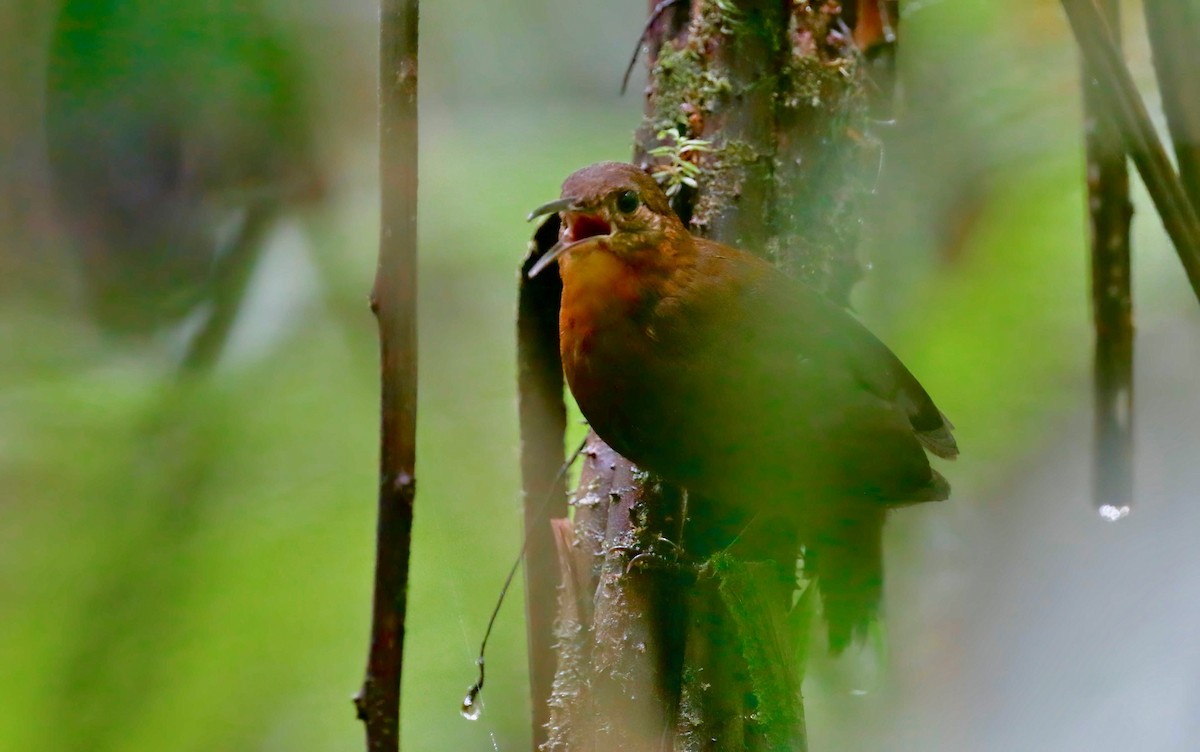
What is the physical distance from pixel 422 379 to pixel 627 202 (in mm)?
340

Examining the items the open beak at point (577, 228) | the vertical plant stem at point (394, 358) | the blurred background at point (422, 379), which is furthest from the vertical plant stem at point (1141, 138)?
the vertical plant stem at point (394, 358)

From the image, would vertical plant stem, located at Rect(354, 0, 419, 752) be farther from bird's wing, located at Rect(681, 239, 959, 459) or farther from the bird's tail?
the bird's tail

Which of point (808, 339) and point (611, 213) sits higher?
point (611, 213)

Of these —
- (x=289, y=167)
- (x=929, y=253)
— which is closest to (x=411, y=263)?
(x=289, y=167)

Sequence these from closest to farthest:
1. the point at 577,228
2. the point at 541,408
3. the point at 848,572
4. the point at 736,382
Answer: the point at 736,382
the point at 577,228
the point at 848,572
the point at 541,408

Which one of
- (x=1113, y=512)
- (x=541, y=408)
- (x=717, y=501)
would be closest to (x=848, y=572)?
(x=717, y=501)

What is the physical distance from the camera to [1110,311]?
4.41 feet

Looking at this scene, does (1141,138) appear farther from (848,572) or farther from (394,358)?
(394,358)

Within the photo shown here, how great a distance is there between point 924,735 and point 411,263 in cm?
70

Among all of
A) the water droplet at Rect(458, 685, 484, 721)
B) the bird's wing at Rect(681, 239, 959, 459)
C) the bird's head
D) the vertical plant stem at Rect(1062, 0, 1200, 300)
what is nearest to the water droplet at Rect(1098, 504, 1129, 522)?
the bird's wing at Rect(681, 239, 959, 459)

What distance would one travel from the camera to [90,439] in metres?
1.09

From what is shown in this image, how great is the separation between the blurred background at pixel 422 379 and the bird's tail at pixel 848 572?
0.16 ft

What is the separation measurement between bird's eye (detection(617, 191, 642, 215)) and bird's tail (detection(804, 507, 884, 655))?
446mm

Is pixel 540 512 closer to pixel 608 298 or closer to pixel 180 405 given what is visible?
pixel 608 298
